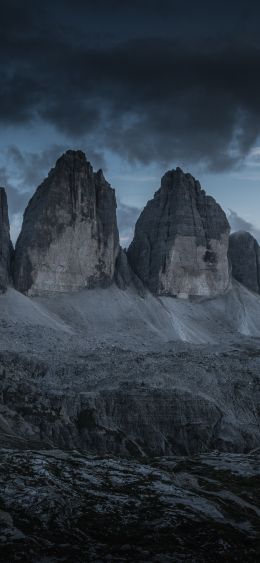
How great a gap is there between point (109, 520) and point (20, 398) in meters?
59.1

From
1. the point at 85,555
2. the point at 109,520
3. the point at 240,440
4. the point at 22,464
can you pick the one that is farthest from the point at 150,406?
the point at 85,555

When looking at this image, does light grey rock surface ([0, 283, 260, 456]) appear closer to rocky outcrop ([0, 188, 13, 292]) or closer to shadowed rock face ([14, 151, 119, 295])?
rocky outcrop ([0, 188, 13, 292])

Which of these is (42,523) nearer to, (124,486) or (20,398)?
(124,486)

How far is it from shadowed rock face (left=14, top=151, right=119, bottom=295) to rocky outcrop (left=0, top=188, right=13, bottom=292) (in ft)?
7.62

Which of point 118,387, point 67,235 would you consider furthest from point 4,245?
point 118,387

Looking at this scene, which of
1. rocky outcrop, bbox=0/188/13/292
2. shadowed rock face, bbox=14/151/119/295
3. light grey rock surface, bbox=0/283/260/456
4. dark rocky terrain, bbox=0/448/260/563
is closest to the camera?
dark rocky terrain, bbox=0/448/260/563

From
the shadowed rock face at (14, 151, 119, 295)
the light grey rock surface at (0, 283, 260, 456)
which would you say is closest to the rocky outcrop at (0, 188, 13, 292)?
the shadowed rock face at (14, 151, 119, 295)

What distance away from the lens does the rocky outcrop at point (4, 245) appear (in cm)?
17575

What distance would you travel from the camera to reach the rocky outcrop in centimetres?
17575

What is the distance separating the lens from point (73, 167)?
191500 mm

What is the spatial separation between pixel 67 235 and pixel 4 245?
54.4 ft

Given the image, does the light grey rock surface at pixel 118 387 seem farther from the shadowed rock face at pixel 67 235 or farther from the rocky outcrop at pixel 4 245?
the shadowed rock face at pixel 67 235

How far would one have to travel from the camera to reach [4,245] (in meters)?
182

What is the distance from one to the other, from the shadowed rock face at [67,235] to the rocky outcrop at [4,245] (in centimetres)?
232
